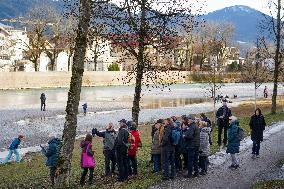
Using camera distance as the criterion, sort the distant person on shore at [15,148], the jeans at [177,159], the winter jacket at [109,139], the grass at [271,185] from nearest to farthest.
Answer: the grass at [271,185] → the winter jacket at [109,139] → the jeans at [177,159] → the distant person on shore at [15,148]

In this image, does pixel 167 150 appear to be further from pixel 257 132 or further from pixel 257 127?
pixel 257 127

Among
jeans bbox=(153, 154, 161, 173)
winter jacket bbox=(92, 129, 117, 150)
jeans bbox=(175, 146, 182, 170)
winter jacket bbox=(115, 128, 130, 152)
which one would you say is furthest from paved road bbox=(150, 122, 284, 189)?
winter jacket bbox=(92, 129, 117, 150)

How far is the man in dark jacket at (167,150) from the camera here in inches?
571

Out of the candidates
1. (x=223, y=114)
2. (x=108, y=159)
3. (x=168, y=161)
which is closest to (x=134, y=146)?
(x=108, y=159)

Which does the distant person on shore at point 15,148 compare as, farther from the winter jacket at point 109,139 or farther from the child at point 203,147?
the child at point 203,147

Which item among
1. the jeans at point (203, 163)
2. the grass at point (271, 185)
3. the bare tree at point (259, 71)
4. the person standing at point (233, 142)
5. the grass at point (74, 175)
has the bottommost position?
the grass at point (74, 175)

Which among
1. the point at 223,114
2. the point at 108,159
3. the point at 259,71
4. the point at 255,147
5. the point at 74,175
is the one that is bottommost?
the point at 74,175

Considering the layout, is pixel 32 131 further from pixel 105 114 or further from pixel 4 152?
pixel 105 114

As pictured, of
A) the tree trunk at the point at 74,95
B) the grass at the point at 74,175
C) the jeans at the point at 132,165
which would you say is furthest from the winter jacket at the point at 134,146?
the tree trunk at the point at 74,95

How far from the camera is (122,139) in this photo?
14.4m

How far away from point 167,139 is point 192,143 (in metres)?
1.00

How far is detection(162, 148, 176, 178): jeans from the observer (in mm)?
14500

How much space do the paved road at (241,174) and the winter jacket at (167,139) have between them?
0.99 m

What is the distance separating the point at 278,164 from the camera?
55.9 ft
